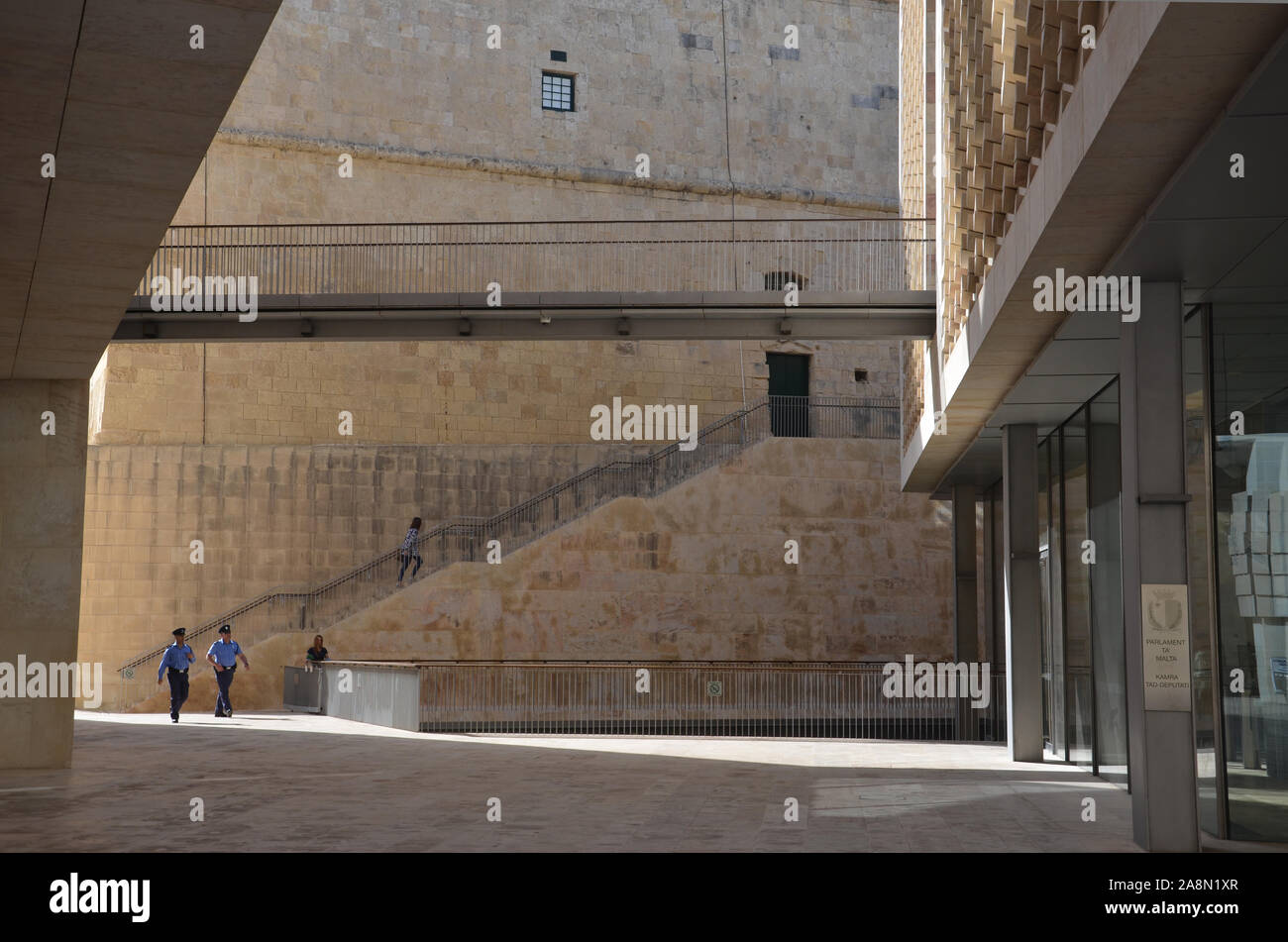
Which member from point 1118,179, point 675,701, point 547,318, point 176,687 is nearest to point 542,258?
point 675,701

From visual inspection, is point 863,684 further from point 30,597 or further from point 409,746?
point 30,597

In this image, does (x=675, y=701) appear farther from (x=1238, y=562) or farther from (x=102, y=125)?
(x=102, y=125)

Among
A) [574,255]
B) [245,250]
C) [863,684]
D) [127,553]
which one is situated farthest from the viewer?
[574,255]

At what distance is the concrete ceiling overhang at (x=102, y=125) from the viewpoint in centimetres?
636

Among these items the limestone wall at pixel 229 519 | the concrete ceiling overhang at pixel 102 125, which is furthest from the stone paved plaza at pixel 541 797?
the limestone wall at pixel 229 519

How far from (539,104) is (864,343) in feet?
34.6

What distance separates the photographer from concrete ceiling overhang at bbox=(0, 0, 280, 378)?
636cm

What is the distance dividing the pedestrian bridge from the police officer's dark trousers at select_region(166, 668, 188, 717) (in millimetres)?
5878

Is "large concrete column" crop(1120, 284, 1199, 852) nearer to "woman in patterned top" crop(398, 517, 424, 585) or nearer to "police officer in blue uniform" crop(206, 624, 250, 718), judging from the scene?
"police officer in blue uniform" crop(206, 624, 250, 718)

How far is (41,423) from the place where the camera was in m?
13.9

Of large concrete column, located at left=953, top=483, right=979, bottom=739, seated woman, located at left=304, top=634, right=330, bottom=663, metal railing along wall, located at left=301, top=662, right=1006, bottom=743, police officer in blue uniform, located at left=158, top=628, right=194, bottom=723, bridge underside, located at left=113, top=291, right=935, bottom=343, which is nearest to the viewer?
bridge underside, located at left=113, top=291, right=935, bottom=343

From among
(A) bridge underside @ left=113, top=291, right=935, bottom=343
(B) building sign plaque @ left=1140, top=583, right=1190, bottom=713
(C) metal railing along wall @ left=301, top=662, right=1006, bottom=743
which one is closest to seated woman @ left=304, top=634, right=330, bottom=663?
(C) metal railing along wall @ left=301, top=662, right=1006, bottom=743

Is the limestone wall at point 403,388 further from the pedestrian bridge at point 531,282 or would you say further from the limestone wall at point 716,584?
the limestone wall at point 716,584
